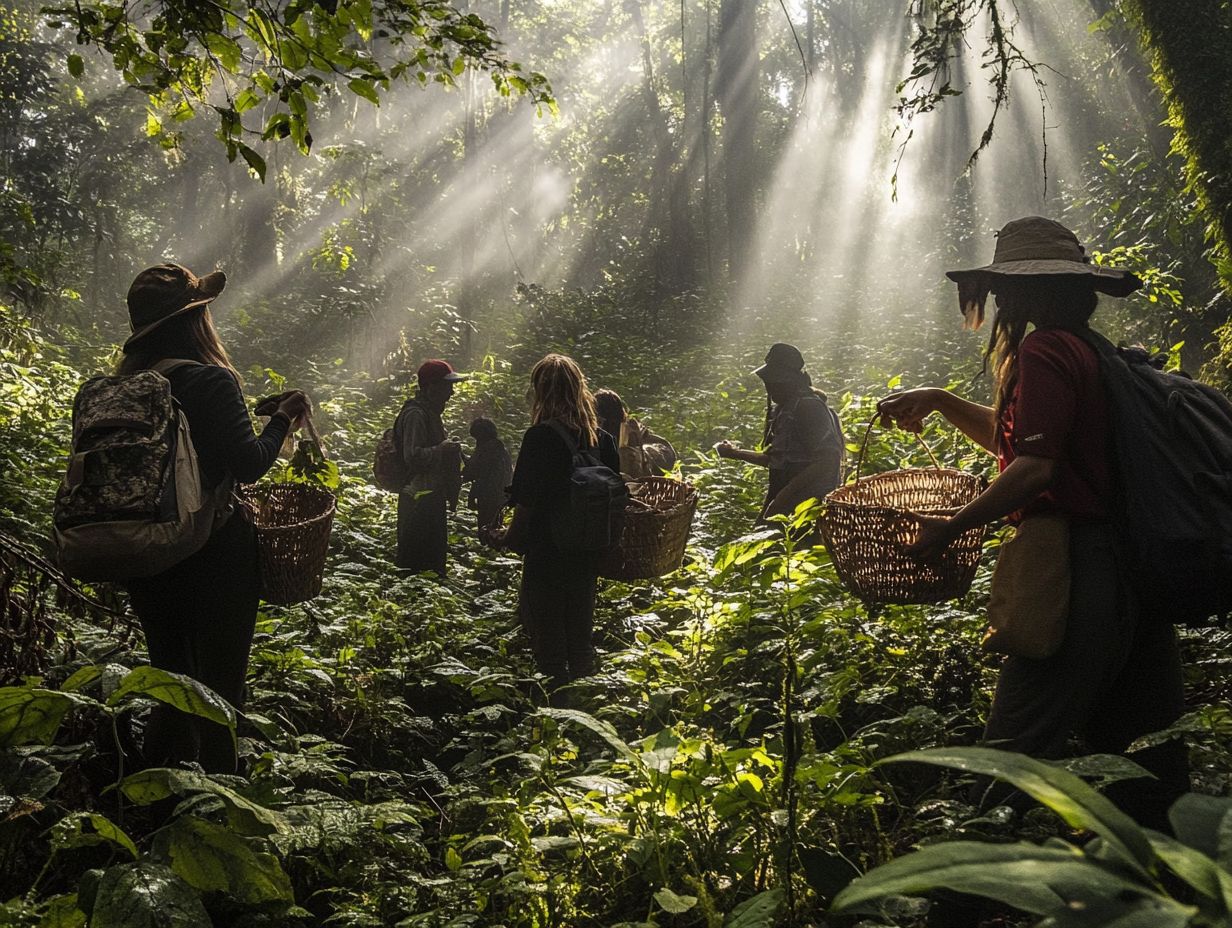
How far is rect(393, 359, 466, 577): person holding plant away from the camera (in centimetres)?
742

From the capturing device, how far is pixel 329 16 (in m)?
3.23

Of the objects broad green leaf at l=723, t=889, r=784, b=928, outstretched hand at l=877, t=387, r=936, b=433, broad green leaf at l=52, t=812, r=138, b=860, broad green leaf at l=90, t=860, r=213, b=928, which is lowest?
broad green leaf at l=723, t=889, r=784, b=928

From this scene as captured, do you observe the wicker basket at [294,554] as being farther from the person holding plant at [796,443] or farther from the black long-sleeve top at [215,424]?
the person holding plant at [796,443]

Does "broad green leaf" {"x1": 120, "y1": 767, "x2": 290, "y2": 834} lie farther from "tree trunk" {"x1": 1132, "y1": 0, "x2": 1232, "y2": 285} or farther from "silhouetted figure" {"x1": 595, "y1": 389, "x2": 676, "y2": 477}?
"tree trunk" {"x1": 1132, "y1": 0, "x2": 1232, "y2": 285}

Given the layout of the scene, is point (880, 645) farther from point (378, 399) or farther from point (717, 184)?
point (717, 184)

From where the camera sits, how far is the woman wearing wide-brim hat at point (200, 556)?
3.20m

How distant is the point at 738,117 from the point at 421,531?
21.7 metres

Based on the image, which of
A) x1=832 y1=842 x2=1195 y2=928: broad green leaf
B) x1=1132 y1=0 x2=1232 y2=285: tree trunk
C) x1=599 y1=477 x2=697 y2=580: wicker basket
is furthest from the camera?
x1=1132 y1=0 x2=1232 y2=285: tree trunk

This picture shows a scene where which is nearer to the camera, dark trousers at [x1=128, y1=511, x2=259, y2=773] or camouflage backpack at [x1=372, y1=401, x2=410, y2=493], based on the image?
dark trousers at [x1=128, y1=511, x2=259, y2=773]

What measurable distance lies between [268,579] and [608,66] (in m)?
39.4

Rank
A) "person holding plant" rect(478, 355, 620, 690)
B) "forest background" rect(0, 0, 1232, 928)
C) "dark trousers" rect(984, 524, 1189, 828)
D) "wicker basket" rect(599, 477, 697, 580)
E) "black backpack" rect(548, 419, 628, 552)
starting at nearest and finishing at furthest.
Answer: "dark trousers" rect(984, 524, 1189, 828) → "forest background" rect(0, 0, 1232, 928) → "black backpack" rect(548, 419, 628, 552) → "person holding plant" rect(478, 355, 620, 690) → "wicker basket" rect(599, 477, 697, 580)

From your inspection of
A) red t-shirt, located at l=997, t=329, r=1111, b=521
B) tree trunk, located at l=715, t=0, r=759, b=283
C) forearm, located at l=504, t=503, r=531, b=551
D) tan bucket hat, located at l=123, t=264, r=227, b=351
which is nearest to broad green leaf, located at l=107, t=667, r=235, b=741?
tan bucket hat, located at l=123, t=264, r=227, b=351

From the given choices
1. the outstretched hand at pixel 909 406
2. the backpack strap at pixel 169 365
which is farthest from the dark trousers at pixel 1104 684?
the backpack strap at pixel 169 365

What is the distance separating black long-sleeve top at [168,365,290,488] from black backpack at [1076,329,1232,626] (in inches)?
113
